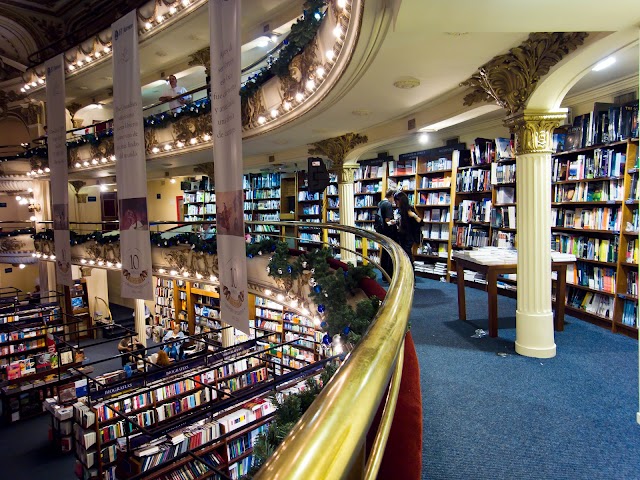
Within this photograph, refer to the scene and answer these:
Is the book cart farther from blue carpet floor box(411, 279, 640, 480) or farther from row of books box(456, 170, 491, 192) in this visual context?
row of books box(456, 170, 491, 192)

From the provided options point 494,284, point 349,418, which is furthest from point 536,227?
point 349,418

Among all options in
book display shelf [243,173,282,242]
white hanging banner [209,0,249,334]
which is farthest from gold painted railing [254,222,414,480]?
book display shelf [243,173,282,242]

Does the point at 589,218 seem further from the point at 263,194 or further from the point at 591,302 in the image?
the point at 263,194

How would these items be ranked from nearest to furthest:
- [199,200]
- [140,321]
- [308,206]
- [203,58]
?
1. [203,58]
2. [308,206]
3. [140,321]
4. [199,200]

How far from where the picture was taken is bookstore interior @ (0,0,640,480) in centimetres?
288

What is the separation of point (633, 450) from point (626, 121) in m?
3.93

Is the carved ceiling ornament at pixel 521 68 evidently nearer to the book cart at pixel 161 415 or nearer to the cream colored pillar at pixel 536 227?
the cream colored pillar at pixel 536 227

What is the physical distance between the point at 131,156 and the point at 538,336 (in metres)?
6.13

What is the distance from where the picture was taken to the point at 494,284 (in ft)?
14.9

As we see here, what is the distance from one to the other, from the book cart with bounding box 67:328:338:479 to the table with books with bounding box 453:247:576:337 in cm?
258

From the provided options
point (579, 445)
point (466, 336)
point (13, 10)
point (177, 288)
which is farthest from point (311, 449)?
point (13, 10)

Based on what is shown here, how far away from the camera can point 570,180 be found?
5.57 m

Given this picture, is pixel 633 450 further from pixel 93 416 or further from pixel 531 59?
pixel 93 416

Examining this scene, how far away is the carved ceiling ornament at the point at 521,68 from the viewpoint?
3.41 meters
